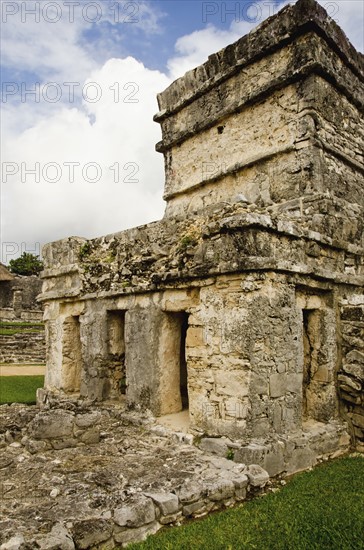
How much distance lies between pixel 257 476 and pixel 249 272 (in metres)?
2.25

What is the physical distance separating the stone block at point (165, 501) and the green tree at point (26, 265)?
3970 cm

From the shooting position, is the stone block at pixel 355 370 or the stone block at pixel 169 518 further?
the stone block at pixel 355 370

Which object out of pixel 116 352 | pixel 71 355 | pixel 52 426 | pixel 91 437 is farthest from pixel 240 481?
pixel 71 355

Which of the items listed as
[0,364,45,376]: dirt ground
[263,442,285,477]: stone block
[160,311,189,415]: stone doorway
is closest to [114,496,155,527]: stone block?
[263,442,285,477]: stone block

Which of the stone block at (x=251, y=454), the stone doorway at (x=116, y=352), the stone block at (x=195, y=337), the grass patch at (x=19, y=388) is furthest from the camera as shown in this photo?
the grass patch at (x=19, y=388)

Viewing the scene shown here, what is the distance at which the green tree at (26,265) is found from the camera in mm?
41594

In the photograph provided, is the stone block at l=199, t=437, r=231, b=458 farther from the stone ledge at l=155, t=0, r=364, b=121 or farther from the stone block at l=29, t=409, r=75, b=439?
the stone ledge at l=155, t=0, r=364, b=121

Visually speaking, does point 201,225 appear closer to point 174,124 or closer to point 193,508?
point 193,508

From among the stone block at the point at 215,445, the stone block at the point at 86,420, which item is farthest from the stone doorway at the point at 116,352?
the stone block at the point at 215,445

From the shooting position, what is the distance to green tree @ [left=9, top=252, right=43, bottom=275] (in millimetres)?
41594

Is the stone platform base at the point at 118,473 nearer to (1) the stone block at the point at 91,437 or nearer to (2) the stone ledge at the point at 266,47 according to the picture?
(1) the stone block at the point at 91,437

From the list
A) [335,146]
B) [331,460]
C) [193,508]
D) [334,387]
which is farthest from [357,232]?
[193,508]

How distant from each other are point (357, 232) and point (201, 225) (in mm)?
2668

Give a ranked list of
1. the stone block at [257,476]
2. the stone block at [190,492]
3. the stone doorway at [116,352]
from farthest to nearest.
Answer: the stone doorway at [116,352] → the stone block at [257,476] → the stone block at [190,492]
